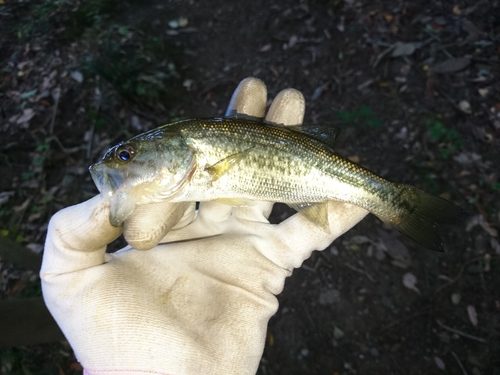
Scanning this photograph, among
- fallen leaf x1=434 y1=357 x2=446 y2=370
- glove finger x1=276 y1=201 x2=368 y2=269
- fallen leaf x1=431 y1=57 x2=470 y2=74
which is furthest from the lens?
fallen leaf x1=431 y1=57 x2=470 y2=74

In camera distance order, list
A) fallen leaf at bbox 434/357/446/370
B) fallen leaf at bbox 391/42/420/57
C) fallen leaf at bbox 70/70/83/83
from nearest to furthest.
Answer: fallen leaf at bbox 434/357/446/370, fallen leaf at bbox 391/42/420/57, fallen leaf at bbox 70/70/83/83

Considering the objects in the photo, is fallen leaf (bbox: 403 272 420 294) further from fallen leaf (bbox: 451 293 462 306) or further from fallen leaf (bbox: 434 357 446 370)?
fallen leaf (bbox: 434 357 446 370)

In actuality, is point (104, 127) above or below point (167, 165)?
below

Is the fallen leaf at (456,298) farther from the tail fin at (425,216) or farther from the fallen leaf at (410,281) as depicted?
the tail fin at (425,216)

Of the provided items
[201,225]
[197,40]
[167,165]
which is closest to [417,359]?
[201,225]

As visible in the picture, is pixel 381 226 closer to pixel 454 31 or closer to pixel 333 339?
pixel 333 339

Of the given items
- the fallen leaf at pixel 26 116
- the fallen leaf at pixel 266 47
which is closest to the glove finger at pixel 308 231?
the fallen leaf at pixel 266 47

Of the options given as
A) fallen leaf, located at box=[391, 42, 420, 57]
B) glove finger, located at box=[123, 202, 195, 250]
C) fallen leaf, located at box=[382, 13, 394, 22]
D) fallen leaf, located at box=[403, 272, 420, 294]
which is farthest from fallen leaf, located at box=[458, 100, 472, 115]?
glove finger, located at box=[123, 202, 195, 250]
